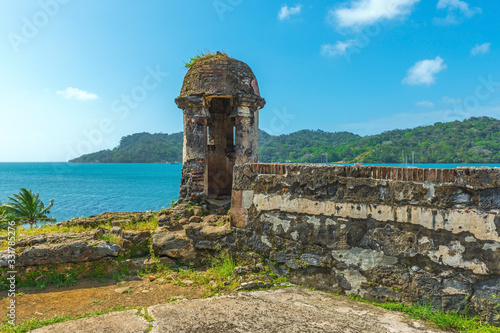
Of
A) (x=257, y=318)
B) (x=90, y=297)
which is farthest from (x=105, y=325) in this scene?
(x=257, y=318)

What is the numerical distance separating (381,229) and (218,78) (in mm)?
5181

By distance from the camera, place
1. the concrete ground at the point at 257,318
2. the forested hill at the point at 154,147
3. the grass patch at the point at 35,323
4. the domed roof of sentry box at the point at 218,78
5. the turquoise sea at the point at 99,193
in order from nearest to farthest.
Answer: the concrete ground at the point at 257,318, the grass patch at the point at 35,323, the domed roof of sentry box at the point at 218,78, the turquoise sea at the point at 99,193, the forested hill at the point at 154,147

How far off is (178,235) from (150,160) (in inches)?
4647

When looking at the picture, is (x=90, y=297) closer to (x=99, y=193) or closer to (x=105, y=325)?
(x=105, y=325)

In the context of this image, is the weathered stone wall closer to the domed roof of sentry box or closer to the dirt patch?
the dirt patch

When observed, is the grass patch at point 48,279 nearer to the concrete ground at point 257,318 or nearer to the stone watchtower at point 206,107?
the concrete ground at point 257,318

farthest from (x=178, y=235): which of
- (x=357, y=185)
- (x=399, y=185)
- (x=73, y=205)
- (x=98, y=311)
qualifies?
(x=73, y=205)

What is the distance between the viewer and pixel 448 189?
11.1 feet

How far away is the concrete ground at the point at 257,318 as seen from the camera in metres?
3.00

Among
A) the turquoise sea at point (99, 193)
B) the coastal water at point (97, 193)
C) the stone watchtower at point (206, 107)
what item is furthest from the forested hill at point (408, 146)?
the stone watchtower at point (206, 107)

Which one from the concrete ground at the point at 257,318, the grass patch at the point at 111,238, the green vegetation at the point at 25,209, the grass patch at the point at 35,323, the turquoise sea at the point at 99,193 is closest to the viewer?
the concrete ground at the point at 257,318

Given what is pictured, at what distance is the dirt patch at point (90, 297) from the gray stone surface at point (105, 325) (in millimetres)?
540

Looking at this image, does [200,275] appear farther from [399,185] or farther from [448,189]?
[448,189]

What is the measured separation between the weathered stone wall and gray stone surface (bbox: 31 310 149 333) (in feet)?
6.35
